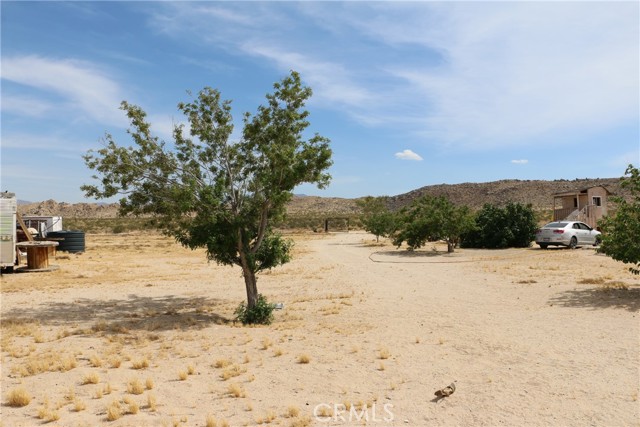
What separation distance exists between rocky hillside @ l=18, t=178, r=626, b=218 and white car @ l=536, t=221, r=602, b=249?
4784 cm

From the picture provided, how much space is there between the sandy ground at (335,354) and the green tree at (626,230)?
1051mm

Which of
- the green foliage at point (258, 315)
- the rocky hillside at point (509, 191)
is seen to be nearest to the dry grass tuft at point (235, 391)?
the green foliage at point (258, 315)

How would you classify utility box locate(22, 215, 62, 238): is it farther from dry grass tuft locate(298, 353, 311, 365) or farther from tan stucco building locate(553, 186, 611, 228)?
tan stucco building locate(553, 186, 611, 228)

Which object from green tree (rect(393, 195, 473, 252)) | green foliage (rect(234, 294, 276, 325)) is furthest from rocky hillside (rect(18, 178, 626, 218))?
green foliage (rect(234, 294, 276, 325))

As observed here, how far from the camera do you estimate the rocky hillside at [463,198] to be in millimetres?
90875

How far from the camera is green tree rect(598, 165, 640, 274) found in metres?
12.2

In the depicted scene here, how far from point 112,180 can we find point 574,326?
10.0 m

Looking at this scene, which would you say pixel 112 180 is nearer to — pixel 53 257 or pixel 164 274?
pixel 164 274

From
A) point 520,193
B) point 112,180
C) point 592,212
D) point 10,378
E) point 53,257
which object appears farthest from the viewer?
point 520,193

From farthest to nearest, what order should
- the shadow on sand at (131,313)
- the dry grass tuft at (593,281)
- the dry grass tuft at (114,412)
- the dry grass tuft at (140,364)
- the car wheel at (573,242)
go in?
the car wheel at (573,242) < the dry grass tuft at (593,281) < the shadow on sand at (131,313) < the dry grass tuft at (140,364) < the dry grass tuft at (114,412)

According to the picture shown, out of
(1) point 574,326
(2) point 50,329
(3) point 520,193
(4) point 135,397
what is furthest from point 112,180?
(3) point 520,193

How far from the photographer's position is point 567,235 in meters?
25.4

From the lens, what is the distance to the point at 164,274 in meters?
20.6

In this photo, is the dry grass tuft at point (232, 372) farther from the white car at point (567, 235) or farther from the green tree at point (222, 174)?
the white car at point (567, 235)
